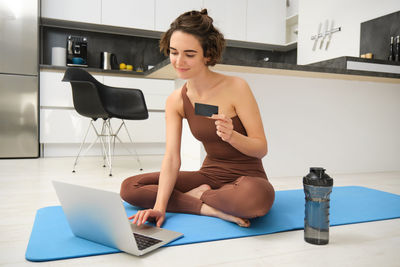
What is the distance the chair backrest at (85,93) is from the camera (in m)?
2.86

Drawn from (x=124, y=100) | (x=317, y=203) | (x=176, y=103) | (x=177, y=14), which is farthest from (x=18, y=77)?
(x=317, y=203)

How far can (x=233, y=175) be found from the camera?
1.54 metres

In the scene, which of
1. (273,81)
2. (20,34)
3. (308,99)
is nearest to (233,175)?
(273,81)

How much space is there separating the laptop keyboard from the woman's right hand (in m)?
0.07

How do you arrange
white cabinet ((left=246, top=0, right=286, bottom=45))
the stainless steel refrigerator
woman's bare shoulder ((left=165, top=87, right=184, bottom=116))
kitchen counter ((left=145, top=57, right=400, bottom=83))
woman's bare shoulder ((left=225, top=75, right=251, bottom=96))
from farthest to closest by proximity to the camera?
white cabinet ((left=246, top=0, right=286, bottom=45)) → the stainless steel refrigerator → kitchen counter ((left=145, top=57, right=400, bottom=83)) → woman's bare shoulder ((left=165, top=87, right=184, bottom=116)) → woman's bare shoulder ((left=225, top=75, right=251, bottom=96))

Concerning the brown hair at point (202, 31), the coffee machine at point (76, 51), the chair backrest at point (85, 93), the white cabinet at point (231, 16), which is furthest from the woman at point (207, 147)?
the white cabinet at point (231, 16)

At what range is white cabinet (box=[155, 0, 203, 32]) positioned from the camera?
466 cm

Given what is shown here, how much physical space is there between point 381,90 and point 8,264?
3264 millimetres

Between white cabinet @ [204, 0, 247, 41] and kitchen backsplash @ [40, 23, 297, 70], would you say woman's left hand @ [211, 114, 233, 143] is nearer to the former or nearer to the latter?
kitchen backsplash @ [40, 23, 297, 70]

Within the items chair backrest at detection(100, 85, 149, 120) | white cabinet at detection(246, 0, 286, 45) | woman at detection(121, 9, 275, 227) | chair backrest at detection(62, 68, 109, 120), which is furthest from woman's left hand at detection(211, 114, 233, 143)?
white cabinet at detection(246, 0, 286, 45)

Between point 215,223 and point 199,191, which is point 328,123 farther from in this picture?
point 215,223

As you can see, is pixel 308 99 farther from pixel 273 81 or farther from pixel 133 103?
pixel 133 103

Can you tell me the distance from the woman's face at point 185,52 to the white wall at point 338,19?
3498 mm

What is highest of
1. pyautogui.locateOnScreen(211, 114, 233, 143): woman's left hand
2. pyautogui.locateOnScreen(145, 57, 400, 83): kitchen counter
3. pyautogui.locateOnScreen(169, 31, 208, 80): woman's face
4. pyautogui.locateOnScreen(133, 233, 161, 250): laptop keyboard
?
pyautogui.locateOnScreen(145, 57, 400, 83): kitchen counter
